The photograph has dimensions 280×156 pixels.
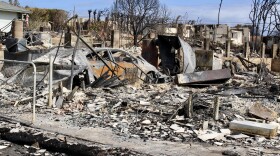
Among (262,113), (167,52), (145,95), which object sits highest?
(167,52)

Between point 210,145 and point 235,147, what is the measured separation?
1.26ft

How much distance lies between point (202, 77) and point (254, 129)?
749 cm

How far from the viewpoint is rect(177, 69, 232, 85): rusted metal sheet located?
14836mm

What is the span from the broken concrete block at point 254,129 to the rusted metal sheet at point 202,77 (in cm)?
701

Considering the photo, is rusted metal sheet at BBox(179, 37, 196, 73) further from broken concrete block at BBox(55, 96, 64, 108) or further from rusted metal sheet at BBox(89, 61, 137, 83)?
broken concrete block at BBox(55, 96, 64, 108)

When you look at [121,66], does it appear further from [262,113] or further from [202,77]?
[262,113]

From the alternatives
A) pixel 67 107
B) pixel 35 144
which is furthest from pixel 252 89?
pixel 35 144

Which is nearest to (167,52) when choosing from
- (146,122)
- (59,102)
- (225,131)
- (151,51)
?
(151,51)

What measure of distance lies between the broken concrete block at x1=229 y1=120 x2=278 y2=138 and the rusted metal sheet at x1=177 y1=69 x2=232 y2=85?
701 cm

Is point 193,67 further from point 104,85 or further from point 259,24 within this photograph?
point 259,24

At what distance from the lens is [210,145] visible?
703cm

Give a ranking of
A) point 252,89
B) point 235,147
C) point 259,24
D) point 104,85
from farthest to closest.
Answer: point 259,24 < point 252,89 < point 104,85 < point 235,147

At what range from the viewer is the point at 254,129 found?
7.64 m

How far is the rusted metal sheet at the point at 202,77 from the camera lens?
584 inches
